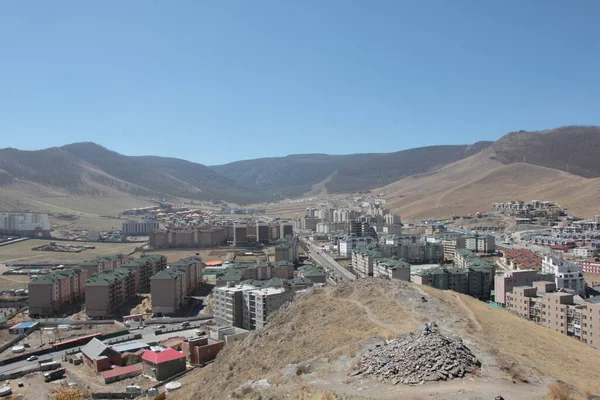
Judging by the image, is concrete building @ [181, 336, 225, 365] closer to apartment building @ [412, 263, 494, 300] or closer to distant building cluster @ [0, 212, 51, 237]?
apartment building @ [412, 263, 494, 300]

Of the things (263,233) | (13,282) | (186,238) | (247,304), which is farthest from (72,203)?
(247,304)

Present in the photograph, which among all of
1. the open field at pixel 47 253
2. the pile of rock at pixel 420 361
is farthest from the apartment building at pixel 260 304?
the open field at pixel 47 253

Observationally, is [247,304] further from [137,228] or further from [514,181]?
[514,181]

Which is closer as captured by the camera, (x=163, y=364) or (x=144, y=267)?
(x=163, y=364)

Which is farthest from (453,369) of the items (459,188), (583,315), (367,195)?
(367,195)

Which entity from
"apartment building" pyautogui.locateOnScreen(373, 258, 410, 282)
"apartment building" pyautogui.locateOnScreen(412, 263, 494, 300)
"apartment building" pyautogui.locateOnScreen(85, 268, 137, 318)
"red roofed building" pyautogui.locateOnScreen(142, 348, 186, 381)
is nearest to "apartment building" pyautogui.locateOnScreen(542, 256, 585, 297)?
"apartment building" pyautogui.locateOnScreen(412, 263, 494, 300)
